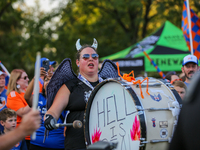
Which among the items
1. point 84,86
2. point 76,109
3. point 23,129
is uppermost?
point 84,86

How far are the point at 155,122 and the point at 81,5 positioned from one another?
1535 centimetres

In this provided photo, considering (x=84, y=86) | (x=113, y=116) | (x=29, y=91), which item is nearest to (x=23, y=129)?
(x=113, y=116)

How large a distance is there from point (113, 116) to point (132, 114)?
289mm

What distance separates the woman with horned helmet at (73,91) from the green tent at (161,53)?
17.0ft

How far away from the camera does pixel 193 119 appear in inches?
49.0

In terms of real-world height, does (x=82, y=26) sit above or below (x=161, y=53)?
above

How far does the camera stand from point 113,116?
116 inches

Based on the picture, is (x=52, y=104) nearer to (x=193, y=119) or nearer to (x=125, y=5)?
(x=193, y=119)

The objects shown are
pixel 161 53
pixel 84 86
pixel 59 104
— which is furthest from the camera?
pixel 161 53

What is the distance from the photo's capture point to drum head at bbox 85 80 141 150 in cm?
271

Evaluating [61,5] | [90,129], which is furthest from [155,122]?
[61,5]

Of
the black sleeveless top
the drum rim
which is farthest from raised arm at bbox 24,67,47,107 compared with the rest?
the drum rim

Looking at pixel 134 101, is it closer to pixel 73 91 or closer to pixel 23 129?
pixel 73 91

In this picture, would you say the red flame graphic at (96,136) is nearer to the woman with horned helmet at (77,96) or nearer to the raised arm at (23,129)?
the woman with horned helmet at (77,96)
